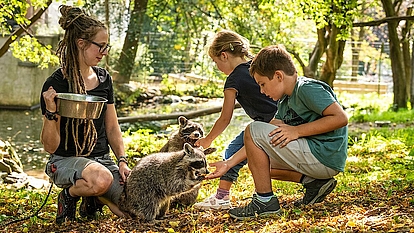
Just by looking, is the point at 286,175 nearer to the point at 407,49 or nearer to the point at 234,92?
the point at 234,92

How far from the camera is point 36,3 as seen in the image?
11148 millimetres

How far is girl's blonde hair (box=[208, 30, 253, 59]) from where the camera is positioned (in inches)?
237

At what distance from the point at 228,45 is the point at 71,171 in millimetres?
1966

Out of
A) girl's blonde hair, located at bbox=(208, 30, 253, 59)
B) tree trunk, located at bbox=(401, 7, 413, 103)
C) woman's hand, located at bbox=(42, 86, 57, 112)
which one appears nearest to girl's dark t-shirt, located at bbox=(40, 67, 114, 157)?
woman's hand, located at bbox=(42, 86, 57, 112)

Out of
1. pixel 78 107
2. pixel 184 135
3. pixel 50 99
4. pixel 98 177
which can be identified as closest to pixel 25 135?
pixel 184 135

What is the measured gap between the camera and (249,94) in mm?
5941

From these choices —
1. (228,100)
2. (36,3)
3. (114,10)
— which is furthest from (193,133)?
(114,10)

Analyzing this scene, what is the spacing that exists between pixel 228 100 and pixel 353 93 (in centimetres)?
2099

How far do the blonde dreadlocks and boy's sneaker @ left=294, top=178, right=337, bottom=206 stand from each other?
192 cm

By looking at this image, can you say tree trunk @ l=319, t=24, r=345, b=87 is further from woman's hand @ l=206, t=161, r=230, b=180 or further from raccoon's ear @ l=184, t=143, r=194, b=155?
woman's hand @ l=206, t=161, r=230, b=180

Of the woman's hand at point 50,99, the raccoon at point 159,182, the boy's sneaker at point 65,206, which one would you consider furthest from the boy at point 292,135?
the woman's hand at point 50,99

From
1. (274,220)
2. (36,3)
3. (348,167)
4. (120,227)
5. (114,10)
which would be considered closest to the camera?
(274,220)

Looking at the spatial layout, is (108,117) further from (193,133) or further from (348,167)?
(348,167)

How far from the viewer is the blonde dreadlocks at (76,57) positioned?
17.4 ft
